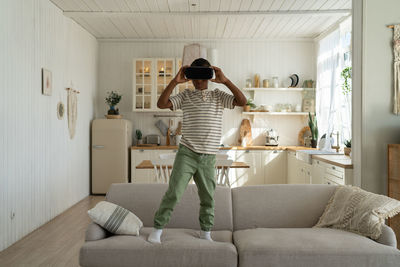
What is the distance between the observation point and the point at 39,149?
4.21 metres

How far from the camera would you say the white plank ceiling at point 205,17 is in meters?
4.66

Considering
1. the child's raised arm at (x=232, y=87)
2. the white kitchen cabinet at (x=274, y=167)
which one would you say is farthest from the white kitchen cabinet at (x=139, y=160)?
the child's raised arm at (x=232, y=87)

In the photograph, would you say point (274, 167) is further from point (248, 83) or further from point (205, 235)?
point (205, 235)

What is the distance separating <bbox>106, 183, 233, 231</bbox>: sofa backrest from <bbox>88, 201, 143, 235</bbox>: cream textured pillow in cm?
26

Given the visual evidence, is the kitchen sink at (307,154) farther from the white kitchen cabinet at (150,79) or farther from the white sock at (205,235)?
the white sock at (205,235)

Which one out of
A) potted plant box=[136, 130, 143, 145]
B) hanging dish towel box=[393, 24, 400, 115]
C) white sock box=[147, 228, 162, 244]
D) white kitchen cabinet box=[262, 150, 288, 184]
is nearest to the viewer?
white sock box=[147, 228, 162, 244]

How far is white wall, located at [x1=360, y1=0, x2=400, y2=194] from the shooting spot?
12.0 ft

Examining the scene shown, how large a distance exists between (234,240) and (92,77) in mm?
4819

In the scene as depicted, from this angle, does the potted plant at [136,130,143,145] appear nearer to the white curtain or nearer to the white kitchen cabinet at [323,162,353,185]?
the white curtain

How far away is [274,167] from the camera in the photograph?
6207 mm

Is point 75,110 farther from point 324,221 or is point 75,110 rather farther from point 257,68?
point 324,221

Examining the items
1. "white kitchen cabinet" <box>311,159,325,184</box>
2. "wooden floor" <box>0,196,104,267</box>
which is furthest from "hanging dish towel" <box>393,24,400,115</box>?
"wooden floor" <box>0,196,104,267</box>

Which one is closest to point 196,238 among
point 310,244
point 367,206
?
point 310,244

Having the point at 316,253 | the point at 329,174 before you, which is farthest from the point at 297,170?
the point at 316,253
